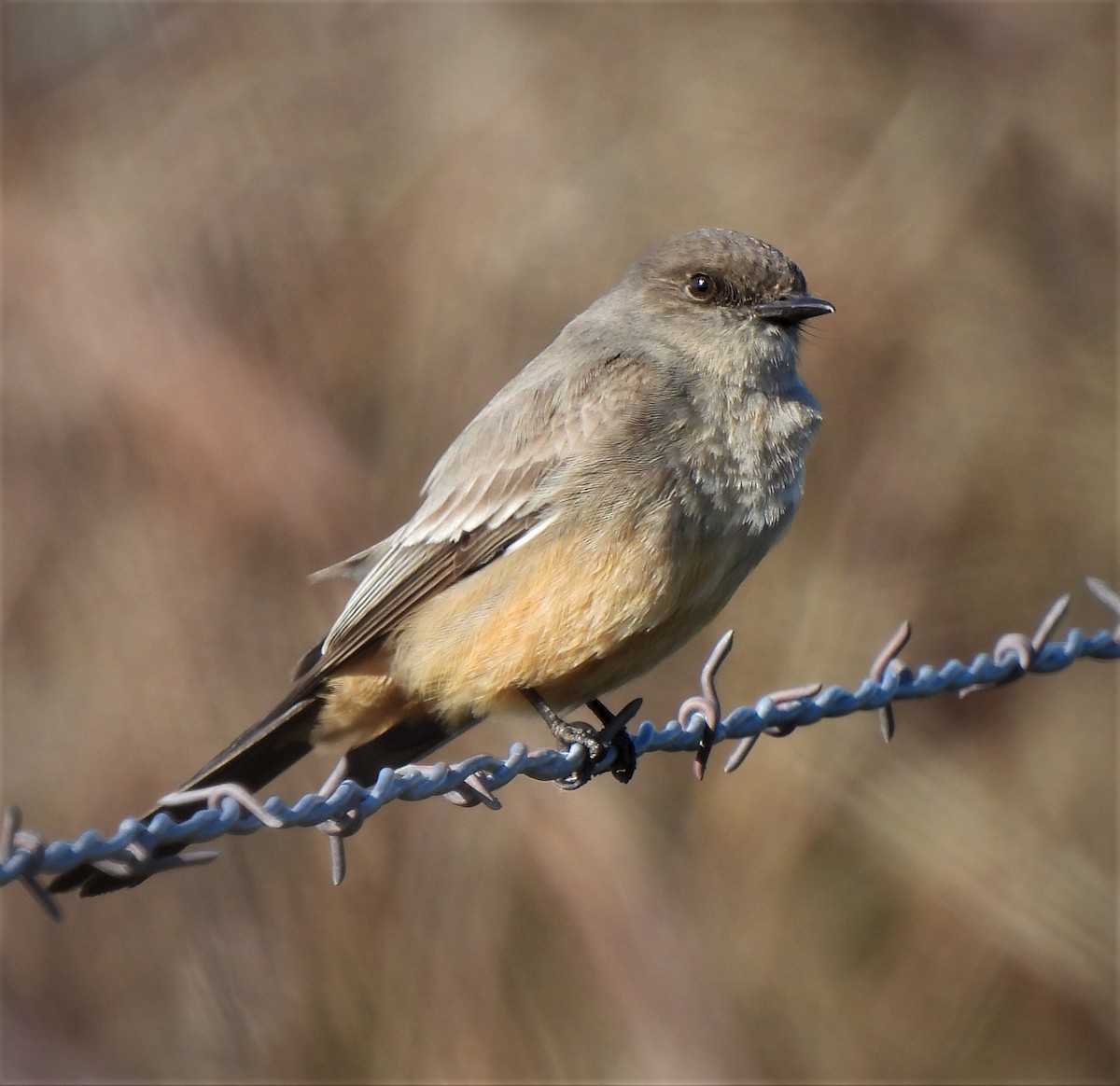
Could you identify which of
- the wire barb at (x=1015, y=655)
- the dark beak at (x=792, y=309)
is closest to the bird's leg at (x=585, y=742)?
the wire barb at (x=1015, y=655)

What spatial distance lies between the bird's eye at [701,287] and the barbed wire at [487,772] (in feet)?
4.86

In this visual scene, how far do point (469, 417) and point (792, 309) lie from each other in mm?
2908

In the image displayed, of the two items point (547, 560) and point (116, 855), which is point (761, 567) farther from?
point (116, 855)

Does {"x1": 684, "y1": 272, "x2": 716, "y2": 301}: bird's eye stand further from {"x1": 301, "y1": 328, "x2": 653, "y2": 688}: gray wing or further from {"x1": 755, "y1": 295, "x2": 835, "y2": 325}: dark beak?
{"x1": 301, "y1": 328, "x2": 653, "y2": 688}: gray wing

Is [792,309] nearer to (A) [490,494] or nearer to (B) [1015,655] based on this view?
(A) [490,494]

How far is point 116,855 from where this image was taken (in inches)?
96.1

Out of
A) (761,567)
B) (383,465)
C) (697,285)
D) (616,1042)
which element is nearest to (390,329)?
(383,465)

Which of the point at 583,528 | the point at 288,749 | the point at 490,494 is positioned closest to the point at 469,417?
the point at 490,494

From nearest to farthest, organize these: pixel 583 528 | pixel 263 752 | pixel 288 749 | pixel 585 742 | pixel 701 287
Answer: pixel 583 528 → pixel 585 742 → pixel 263 752 → pixel 288 749 → pixel 701 287

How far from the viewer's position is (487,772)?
3021 millimetres

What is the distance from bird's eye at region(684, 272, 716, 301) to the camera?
4.60 meters

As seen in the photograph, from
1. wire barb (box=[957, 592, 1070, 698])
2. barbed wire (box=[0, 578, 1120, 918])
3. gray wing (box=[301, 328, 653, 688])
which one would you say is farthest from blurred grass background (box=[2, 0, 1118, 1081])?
wire barb (box=[957, 592, 1070, 698])

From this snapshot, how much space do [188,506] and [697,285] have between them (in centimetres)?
340

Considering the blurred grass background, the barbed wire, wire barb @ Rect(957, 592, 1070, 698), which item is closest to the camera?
the barbed wire
